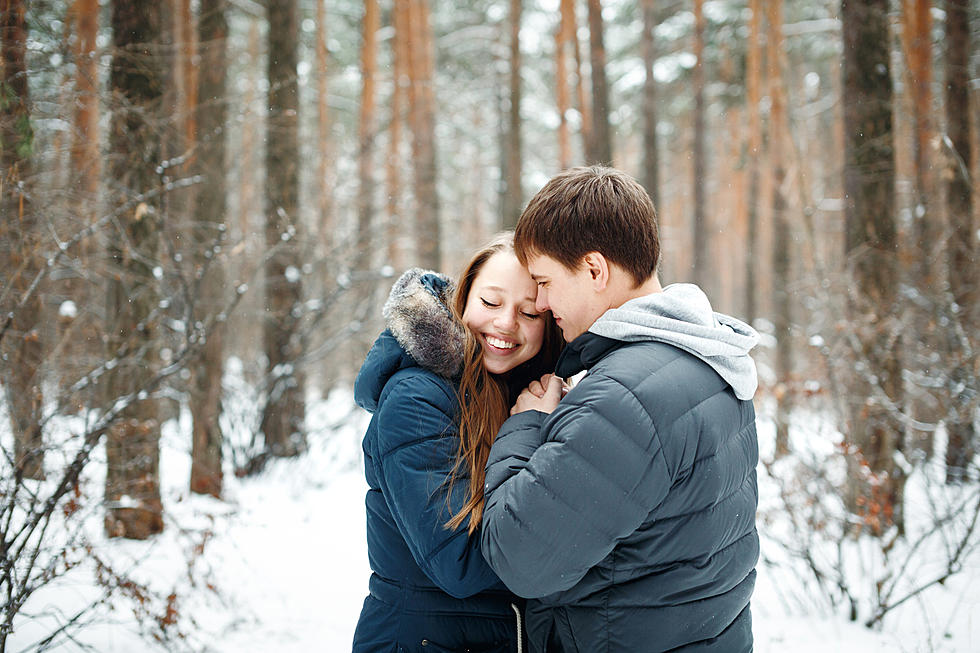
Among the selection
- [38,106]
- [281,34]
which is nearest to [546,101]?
[281,34]

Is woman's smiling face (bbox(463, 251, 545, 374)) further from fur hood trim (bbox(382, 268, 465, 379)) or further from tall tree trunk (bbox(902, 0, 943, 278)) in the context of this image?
tall tree trunk (bbox(902, 0, 943, 278))

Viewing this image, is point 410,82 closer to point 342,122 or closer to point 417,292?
point 342,122

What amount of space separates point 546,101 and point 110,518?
18.6m

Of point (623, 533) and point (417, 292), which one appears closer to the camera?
point (623, 533)

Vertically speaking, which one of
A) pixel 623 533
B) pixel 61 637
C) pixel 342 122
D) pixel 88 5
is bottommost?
pixel 61 637

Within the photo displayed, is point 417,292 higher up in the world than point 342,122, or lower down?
lower down

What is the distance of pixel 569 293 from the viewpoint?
6.41 feet

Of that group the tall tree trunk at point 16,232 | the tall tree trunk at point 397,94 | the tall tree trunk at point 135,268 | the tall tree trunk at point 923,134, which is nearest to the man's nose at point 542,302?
the tall tree trunk at point 16,232

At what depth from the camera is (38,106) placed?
4.07 meters

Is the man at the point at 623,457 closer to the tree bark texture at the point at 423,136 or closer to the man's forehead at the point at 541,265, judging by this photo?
the man's forehead at the point at 541,265

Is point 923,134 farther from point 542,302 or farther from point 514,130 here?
point 542,302

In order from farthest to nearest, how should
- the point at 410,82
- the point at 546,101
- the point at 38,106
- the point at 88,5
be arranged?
1. the point at 546,101
2. the point at 410,82
3. the point at 88,5
4. the point at 38,106

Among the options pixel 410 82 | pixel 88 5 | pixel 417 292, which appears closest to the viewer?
pixel 417 292

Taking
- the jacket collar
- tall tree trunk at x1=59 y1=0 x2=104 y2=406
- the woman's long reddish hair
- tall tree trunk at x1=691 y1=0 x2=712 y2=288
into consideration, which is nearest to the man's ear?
the jacket collar
